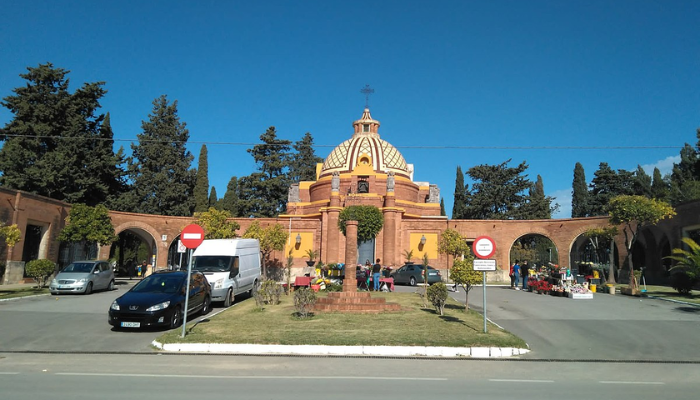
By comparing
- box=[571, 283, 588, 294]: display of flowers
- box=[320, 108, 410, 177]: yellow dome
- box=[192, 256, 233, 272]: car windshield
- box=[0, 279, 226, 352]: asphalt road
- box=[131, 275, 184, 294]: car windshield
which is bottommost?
box=[0, 279, 226, 352]: asphalt road

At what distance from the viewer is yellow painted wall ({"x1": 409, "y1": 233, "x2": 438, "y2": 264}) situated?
35750 mm

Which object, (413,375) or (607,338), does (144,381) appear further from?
(607,338)

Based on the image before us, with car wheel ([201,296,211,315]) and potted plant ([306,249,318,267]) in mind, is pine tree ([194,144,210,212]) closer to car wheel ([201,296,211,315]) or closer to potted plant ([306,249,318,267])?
potted plant ([306,249,318,267])

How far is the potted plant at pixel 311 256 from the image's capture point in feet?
110

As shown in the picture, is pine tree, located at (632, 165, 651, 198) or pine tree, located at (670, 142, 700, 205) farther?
pine tree, located at (632, 165, 651, 198)

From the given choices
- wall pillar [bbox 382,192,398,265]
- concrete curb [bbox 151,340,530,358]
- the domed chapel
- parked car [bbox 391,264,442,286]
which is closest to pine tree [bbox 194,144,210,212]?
the domed chapel

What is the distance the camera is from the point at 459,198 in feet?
193

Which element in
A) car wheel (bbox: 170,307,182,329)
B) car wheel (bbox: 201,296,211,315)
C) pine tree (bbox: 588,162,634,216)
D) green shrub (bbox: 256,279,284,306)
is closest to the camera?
car wheel (bbox: 170,307,182,329)

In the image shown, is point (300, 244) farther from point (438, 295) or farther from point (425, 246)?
point (438, 295)

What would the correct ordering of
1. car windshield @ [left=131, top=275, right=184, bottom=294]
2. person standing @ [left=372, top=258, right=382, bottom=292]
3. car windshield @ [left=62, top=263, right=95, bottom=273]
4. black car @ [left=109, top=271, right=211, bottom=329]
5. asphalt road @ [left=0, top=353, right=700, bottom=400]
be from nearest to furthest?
asphalt road @ [left=0, top=353, right=700, bottom=400] → black car @ [left=109, top=271, right=211, bottom=329] → car windshield @ [left=131, top=275, right=184, bottom=294] → car windshield @ [left=62, top=263, right=95, bottom=273] → person standing @ [left=372, top=258, right=382, bottom=292]

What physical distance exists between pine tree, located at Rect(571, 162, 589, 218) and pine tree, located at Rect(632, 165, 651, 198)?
23.7ft

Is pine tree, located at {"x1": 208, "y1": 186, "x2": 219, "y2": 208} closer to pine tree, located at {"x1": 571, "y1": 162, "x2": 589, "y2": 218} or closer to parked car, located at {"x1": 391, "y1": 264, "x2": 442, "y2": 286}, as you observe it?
parked car, located at {"x1": 391, "y1": 264, "x2": 442, "y2": 286}

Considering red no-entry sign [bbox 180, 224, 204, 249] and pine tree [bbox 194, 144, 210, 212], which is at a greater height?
pine tree [bbox 194, 144, 210, 212]

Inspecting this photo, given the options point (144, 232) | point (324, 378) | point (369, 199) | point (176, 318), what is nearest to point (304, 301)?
point (176, 318)
